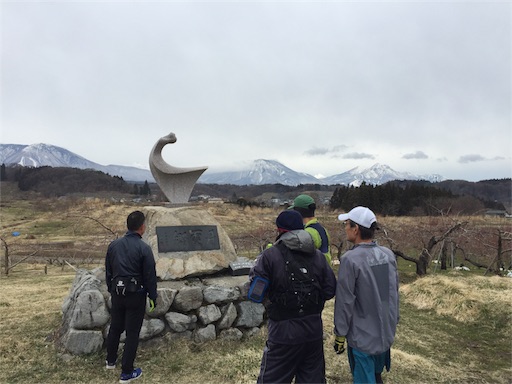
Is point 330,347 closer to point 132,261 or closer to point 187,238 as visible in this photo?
point 187,238

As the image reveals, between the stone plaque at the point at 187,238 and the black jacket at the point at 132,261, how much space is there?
7.35 ft

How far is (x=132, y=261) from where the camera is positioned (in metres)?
4.48

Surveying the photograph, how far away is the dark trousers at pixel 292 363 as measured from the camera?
316 cm

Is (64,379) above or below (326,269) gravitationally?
below

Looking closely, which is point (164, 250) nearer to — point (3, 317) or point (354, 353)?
point (3, 317)

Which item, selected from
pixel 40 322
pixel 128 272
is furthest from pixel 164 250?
pixel 40 322

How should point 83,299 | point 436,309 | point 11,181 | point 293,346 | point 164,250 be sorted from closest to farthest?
point 293,346
point 83,299
point 164,250
point 436,309
point 11,181

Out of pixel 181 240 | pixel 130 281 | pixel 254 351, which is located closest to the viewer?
pixel 130 281

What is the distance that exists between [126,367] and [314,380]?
273 centimetres

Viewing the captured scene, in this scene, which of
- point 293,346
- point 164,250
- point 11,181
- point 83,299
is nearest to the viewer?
point 293,346

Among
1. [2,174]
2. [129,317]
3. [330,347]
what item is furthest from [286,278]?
[2,174]

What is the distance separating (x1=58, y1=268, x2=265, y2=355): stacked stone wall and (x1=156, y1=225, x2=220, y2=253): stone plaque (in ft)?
2.52

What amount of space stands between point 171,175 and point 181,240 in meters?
1.92

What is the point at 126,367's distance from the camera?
4617 millimetres
